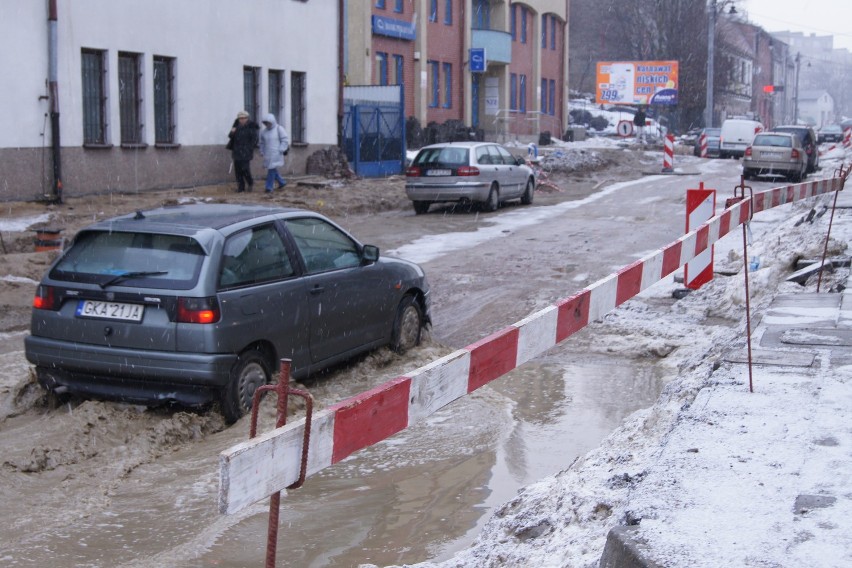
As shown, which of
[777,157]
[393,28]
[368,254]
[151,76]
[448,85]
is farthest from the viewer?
[448,85]

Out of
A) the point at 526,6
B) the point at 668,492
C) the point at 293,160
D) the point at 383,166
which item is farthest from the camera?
the point at 526,6

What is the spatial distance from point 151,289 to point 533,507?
3.18m

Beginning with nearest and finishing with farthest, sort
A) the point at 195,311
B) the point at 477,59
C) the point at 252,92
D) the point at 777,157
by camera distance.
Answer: the point at 195,311 → the point at 252,92 → the point at 777,157 → the point at 477,59

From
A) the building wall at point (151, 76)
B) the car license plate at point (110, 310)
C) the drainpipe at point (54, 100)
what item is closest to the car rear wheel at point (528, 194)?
the building wall at point (151, 76)

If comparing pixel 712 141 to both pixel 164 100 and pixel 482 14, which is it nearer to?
pixel 482 14

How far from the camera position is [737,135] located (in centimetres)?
4809

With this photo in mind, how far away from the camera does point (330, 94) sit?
28.8 meters

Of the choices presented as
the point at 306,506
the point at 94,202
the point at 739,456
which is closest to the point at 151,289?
the point at 306,506

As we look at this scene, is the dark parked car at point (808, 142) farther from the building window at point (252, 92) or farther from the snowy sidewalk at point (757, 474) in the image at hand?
the snowy sidewalk at point (757, 474)

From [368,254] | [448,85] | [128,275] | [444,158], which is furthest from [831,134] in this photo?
[128,275]

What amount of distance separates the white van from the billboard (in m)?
17.0

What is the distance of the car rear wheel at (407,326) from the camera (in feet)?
29.5

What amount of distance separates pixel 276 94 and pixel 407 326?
61.7ft

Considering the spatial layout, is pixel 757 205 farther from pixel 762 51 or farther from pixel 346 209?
pixel 762 51
